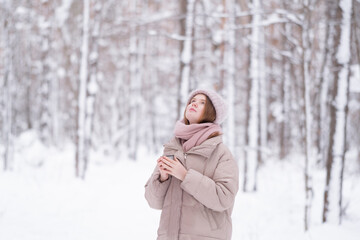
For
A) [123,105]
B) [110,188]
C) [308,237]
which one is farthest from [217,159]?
[123,105]

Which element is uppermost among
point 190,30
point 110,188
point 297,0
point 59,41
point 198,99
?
point 59,41

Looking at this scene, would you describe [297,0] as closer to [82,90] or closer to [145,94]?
[82,90]

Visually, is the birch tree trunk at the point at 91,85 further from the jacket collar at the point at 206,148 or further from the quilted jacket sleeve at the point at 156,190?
the jacket collar at the point at 206,148

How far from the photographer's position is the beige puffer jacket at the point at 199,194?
197cm

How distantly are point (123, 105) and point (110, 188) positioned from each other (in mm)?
13725

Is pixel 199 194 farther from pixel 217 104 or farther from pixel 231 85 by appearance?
pixel 231 85

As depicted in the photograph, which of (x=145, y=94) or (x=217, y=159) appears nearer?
(x=217, y=159)

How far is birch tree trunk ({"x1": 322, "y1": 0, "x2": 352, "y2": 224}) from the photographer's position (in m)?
5.00

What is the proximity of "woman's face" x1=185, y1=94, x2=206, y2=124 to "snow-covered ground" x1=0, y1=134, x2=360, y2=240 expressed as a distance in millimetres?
3072

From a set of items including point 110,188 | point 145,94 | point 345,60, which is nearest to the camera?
point 345,60

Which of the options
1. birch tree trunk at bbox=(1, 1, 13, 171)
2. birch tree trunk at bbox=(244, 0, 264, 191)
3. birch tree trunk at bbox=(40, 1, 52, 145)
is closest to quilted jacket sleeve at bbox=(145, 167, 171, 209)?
birch tree trunk at bbox=(244, 0, 264, 191)

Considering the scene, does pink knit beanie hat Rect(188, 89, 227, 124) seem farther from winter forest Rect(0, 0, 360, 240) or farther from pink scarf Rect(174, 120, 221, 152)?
winter forest Rect(0, 0, 360, 240)

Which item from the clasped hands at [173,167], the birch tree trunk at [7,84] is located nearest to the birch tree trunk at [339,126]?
the clasped hands at [173,167]

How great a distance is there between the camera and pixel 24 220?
5391 mm
